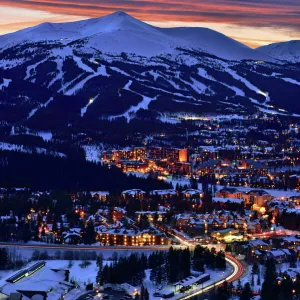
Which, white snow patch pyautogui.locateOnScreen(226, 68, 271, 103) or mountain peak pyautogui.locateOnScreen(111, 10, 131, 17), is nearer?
white snow patch pyautogui.locateOnScreen(226, 68, 271, 103)

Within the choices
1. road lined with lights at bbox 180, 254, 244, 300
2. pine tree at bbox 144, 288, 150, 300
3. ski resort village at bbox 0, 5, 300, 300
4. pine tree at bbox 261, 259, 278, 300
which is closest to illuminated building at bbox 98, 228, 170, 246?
ski resort village at bbox 0, 5, 300, 300

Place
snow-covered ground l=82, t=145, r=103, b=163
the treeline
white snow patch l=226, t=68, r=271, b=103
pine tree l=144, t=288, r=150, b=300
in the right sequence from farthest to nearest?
white snow patch l=226, t=68, r=271, b=103, snow-covered ground l=82, t=145, r=103, b=163, the treeline, pine tree l=144, t=288, r=150, b=300

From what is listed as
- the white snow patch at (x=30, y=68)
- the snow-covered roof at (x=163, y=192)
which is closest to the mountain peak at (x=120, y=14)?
the white snow patch at (x=30, y=68)

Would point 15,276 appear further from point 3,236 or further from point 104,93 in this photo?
point 104,93

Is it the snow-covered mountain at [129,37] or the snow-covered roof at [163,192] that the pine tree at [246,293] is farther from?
the snow-covered mountain at [129,37]

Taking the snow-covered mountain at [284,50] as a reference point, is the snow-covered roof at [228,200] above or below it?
below

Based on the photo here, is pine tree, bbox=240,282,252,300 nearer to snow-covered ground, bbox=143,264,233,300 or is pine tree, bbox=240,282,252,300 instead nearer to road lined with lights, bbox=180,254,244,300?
road lined with lights, bbox=180,254,244,300

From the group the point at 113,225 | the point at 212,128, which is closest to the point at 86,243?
the point at 113,225
